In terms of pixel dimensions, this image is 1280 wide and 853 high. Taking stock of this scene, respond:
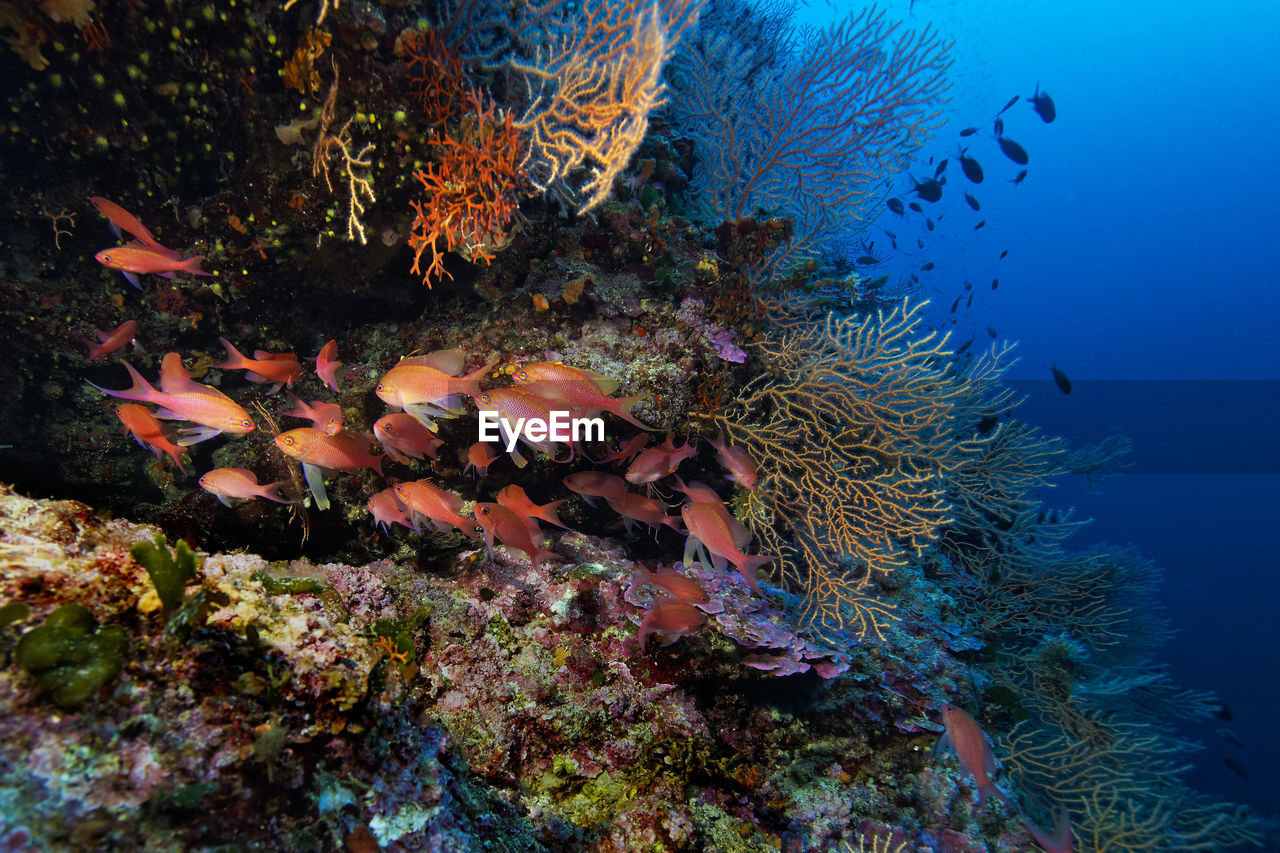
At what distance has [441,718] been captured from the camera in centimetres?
254

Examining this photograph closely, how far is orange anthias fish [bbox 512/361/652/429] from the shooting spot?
2.93 meters

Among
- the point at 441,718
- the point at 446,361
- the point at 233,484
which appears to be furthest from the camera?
the point at 446,361

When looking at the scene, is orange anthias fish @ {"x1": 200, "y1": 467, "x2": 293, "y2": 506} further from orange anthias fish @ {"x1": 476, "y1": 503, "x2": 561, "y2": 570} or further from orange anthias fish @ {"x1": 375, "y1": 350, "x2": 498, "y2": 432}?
orange anthias fish @ {"x1": 476, "y1": 503, "x2": 561, "y2": 570}

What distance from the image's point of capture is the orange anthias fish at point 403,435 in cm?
307

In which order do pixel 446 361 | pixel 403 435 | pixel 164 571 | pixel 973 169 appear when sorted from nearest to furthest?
pixel 164 571
pixel 446 361
pixel 403 435
pixel 973 169

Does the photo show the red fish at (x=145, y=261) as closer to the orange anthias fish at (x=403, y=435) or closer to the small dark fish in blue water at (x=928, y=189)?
the orange anthias fish at (x=403, y=435)

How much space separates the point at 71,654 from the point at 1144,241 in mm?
120889

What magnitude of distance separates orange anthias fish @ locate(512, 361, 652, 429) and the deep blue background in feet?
192

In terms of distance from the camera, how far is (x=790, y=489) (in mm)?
5027

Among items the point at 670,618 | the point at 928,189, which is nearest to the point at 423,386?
the point at 670,618

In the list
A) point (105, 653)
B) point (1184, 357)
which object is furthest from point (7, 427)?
point (1184, 357)

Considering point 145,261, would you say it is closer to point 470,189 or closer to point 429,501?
point 470,189

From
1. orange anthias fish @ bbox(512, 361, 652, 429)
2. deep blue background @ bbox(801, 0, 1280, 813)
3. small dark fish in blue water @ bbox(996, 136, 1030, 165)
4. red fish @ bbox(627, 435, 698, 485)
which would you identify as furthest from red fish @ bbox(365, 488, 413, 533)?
deep blue background @ bbox(801, 0, 1280, 813)

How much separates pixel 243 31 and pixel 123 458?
14.3 feet
